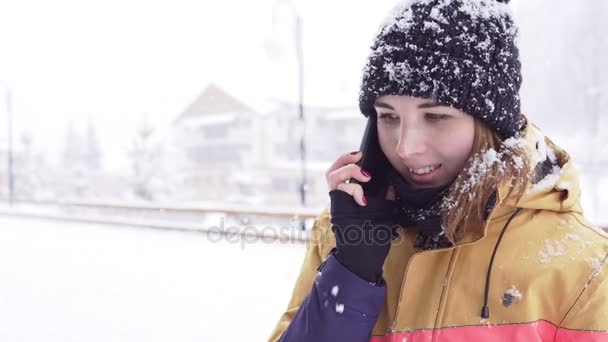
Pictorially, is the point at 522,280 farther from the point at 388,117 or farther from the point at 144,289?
the point at 144,289

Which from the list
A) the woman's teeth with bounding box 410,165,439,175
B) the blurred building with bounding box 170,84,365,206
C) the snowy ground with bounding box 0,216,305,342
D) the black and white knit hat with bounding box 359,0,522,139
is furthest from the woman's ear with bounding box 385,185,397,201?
the blurred building with bounding box 170,84,365,206

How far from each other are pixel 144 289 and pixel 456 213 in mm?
4691

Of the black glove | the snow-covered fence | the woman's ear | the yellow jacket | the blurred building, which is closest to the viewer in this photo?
the yellow jacket

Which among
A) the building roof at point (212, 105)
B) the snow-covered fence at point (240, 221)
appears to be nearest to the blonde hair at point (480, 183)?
the snow-covered fence at point (240, 221)

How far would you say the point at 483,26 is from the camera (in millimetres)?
949

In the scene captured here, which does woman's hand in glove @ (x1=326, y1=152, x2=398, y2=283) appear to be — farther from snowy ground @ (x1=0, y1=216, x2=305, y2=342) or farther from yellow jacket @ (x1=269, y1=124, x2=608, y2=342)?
snowy ground @ (x1=0, y1=216, x2=305, y2=342)

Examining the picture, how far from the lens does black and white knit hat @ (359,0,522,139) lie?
936mm

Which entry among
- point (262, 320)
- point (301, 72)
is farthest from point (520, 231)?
point (301, 72)

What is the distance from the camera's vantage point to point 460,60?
967 mm

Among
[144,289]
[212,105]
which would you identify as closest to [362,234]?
[144,289]

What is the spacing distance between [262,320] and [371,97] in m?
3.34

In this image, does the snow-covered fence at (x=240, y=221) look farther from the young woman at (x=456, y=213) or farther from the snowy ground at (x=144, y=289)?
the young woman at (x=456, y=213)

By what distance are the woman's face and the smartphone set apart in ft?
0.33

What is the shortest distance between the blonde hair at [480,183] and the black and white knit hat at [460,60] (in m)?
0.10
